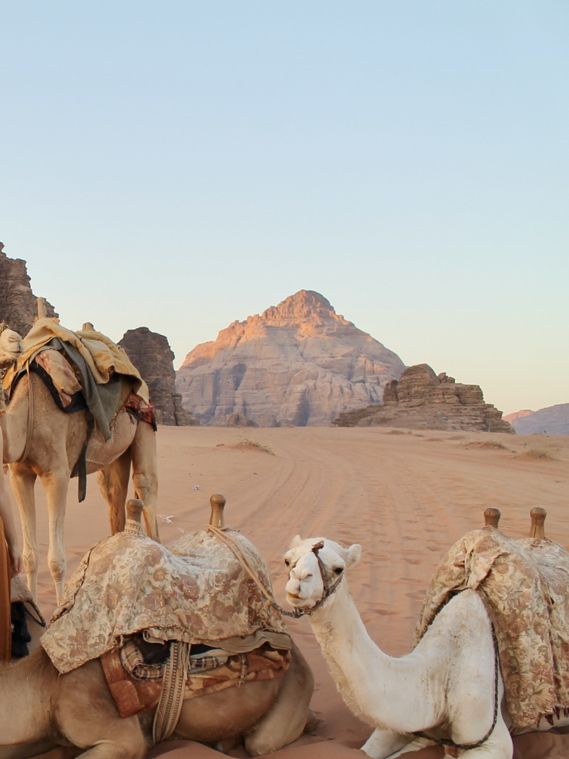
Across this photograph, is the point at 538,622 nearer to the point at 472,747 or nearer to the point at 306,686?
the point at 472,747

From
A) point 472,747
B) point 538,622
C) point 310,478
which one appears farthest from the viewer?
point 310,478

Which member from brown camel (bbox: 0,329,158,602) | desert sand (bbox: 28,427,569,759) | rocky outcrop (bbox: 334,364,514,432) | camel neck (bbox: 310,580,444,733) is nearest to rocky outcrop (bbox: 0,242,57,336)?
desert sand (bbox: 28,427,569,759)

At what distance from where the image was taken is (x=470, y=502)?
12.6m

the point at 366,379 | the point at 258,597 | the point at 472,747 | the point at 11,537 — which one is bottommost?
the point at 472,747

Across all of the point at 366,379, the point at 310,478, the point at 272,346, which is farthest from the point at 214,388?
the point at 310,478

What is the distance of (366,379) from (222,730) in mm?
137011

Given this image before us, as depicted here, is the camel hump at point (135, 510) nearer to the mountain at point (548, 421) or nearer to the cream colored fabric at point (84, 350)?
the cream colored fabric at point (84, 350)

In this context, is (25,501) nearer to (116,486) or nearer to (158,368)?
(116,486)

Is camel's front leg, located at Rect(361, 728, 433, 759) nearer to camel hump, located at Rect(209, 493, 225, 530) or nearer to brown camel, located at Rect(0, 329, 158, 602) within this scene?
camel hump, located at Rect(209, 493, 225, 530)

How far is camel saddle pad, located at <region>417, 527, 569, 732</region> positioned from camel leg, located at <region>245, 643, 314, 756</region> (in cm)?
58

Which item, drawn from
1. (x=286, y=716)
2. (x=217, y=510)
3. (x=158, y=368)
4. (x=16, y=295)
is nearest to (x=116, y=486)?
(x=217, y=510)

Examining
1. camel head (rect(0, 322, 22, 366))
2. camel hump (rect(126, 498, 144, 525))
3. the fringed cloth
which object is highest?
camel head (rect(0, 322, 22, 366))

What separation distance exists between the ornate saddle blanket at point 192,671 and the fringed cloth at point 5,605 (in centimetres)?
47

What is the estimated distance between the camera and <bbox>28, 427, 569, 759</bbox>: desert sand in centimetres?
401
